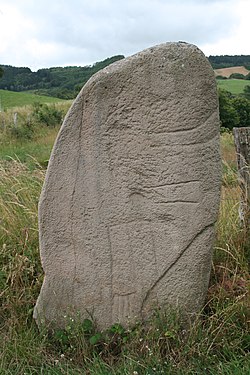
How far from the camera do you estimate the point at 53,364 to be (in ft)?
8.65

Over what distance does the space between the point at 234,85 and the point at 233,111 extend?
10669 mm

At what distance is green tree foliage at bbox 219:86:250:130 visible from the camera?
24.6 meters

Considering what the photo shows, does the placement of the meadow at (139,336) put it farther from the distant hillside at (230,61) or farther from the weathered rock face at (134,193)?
the distant hillside at (230,61)

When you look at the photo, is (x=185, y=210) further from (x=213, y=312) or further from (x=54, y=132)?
(x=54, y=132)

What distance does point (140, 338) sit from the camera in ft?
8.82

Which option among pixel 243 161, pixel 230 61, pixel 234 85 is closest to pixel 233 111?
pixel 234 85

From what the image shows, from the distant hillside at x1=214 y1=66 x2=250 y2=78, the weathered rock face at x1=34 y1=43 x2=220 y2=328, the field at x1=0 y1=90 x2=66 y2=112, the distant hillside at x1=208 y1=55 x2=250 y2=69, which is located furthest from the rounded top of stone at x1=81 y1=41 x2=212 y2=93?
the distant hillside at x1=208 y1=55 x2=250 y2=69

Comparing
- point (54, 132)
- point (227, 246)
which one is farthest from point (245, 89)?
point (227, 246)

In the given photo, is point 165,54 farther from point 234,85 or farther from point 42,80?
point 42,80

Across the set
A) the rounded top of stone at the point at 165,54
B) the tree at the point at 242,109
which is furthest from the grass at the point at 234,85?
the rounded top of stone at the point at 165,54

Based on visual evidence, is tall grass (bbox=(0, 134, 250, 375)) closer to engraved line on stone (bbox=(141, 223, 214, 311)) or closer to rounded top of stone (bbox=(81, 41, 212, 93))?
engraved line on stone (bbox=(141, 223, 214, 311))

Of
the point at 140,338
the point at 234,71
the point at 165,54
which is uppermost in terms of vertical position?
the point at 234,71

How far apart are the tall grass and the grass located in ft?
99.4

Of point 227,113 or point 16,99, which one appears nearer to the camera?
point 227,113
